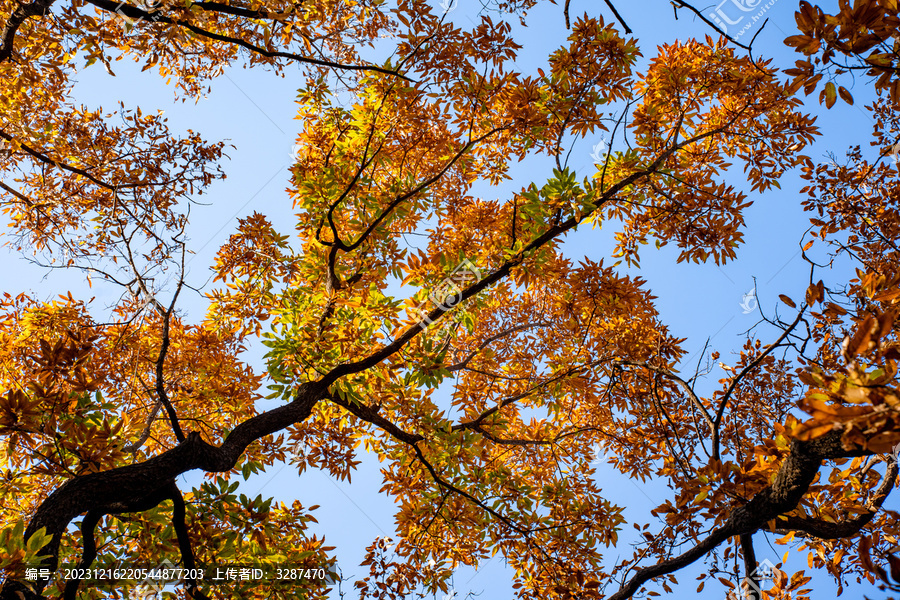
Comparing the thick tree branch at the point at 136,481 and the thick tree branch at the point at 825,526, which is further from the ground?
the thick tree branch at the point at 136,481

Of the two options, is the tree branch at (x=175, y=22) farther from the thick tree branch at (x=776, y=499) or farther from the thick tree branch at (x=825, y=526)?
the thick tree branch at (x=825, y=526)

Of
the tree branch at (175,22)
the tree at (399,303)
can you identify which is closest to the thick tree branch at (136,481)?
the tree at (399,303)

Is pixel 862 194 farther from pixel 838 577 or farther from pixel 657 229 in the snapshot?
→ pixel 838 577

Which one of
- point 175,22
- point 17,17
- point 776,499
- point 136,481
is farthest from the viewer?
point 17,17

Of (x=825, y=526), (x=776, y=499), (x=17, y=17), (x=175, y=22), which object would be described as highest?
(x=17, y=17)

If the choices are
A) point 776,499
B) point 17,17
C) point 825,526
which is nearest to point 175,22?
point 17,17

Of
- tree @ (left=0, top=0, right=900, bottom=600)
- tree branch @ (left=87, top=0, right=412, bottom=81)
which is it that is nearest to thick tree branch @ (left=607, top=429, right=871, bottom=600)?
tree @ (left=0, top=0, right=900, bottom=600)

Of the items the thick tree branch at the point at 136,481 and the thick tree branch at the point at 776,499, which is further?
the thick tree branch at the point at 136,481

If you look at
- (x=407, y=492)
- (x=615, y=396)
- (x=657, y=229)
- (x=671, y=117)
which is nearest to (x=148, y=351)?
(x=407, y=492)

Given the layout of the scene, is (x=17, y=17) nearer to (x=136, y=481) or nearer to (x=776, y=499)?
(x=136, y=481)

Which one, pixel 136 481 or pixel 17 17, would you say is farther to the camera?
pixel 17 17

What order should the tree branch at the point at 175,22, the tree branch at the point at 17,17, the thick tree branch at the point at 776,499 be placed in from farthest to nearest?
the tree branch at the point at 17,17, the tree branch at the point at 175,22, the thick tree branch at the point at 776,499

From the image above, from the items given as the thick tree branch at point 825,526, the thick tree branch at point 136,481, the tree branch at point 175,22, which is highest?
the tree branch at point 175,22

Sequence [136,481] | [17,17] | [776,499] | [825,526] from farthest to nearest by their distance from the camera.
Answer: [17,17]
[136,481]
[825,526]
[776,499]
